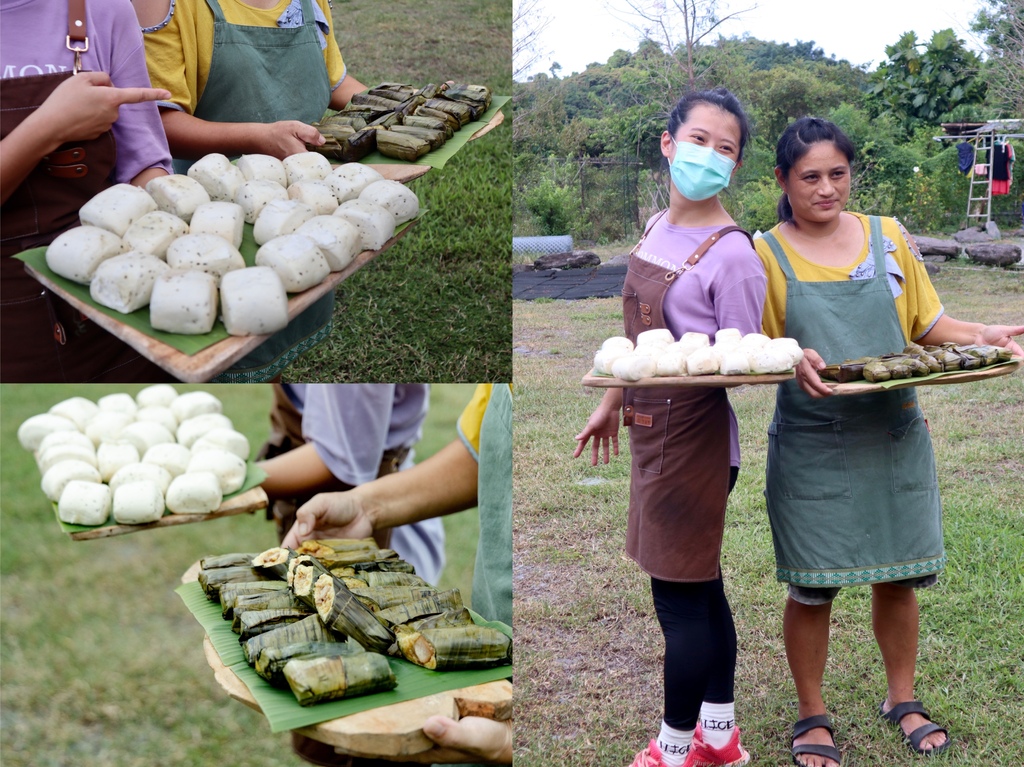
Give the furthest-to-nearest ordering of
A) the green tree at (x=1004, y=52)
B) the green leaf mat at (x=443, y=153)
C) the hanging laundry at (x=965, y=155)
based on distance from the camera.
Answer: the hanging laundry at (x=965, y=155)
the green tree at (x=1004, y=52)
the green leaf mat at (x=443, y=153)

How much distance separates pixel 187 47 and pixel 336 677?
50.9 inches

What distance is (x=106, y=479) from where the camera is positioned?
99.4 inches

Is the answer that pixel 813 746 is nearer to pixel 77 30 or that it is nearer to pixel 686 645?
pixel 686 645

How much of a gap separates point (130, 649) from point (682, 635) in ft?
8.11

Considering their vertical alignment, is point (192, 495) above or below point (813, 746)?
above

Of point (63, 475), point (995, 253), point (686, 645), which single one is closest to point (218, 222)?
point (63, 475)

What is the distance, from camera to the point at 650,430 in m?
2.10

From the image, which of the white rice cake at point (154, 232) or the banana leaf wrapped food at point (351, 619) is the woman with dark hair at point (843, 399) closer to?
the banana leaf wrapped food at point (351, 619)

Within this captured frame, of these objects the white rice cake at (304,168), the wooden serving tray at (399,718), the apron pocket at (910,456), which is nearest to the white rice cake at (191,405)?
the white rice cake at (304,168)

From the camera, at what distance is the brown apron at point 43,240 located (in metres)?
1.69

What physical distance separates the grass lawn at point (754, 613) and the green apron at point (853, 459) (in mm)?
560

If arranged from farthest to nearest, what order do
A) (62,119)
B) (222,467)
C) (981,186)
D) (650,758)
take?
(981,186)
(222,467)
(650,758)
(62,119)

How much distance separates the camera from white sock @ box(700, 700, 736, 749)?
236 centimetres

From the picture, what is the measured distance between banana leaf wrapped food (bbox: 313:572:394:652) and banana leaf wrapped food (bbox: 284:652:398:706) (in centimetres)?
11
